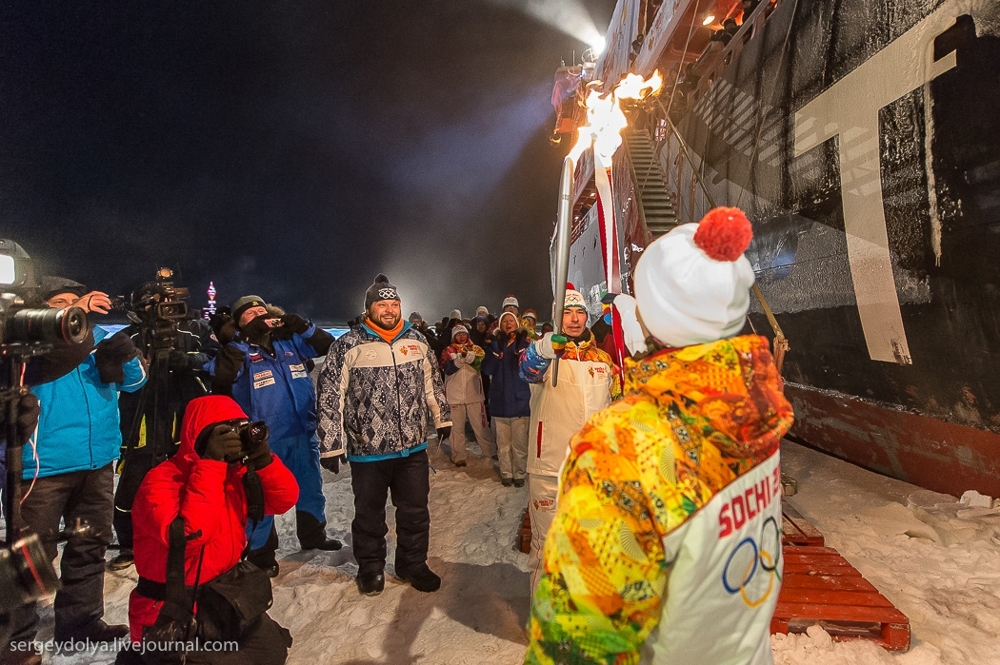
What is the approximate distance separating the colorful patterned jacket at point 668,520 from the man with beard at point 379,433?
265 centimetres

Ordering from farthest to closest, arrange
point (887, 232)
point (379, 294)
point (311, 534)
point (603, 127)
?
point (311, 534)
point (887, 232)
point (603, 127)
point (379, 294)

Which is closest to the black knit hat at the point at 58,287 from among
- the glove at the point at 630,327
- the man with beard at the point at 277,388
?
the man with beard at the point at 277,388

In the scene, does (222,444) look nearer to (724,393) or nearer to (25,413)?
(25,413)

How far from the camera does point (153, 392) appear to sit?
3.38 meters

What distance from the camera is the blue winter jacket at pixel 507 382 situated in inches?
229

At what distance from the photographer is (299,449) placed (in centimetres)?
420

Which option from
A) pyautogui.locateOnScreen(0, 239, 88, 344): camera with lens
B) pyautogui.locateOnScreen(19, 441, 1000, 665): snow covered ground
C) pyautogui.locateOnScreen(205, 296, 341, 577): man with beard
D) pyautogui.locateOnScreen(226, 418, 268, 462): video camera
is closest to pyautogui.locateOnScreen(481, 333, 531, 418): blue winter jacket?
pyautogui.locateOnScreen(19, 441, 1000, 665): snow covered ground

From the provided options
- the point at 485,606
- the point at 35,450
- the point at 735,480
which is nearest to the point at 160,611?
the point at 35,450

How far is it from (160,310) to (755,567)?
3.71 meters

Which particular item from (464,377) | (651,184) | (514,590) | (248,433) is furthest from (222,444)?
(651,184)

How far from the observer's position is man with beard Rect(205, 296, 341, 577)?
3.90 meters

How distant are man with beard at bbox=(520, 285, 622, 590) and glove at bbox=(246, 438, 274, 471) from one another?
156cm

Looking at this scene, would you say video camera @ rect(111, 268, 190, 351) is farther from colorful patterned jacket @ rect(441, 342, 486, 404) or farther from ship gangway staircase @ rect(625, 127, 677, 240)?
ship gangway staircase @ rect(625, 127, 677, 240)

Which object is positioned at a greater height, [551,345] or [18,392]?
[551,345]
